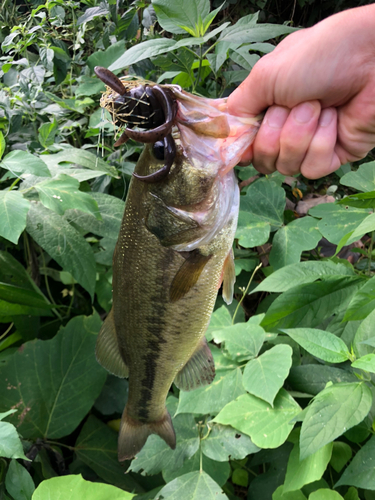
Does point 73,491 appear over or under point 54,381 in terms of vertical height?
over

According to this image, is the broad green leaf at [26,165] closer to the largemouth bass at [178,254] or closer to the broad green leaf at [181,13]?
the largemouth bass at [178,254]

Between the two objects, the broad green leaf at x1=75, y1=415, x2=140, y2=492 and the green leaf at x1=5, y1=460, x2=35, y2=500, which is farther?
the broad green leaf at x1=75, y1=415, x2=140, y2=492

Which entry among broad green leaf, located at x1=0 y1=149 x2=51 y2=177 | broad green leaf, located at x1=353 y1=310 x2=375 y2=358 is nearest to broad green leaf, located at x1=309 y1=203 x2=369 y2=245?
broad green leaf, located at x1=353 y1=310 x2=375 y2=358

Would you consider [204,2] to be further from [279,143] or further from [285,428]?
[285,428]

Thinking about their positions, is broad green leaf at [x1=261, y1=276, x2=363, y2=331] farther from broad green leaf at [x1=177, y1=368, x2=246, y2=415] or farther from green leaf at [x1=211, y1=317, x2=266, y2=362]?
broad green leaf at [x1=177, y1=368, x2=246, y2=415]

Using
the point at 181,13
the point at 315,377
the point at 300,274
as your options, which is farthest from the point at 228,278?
the point at 181,13

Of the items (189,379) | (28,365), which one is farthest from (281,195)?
(28,365)

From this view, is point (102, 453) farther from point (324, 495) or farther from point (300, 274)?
point (300, 274)
